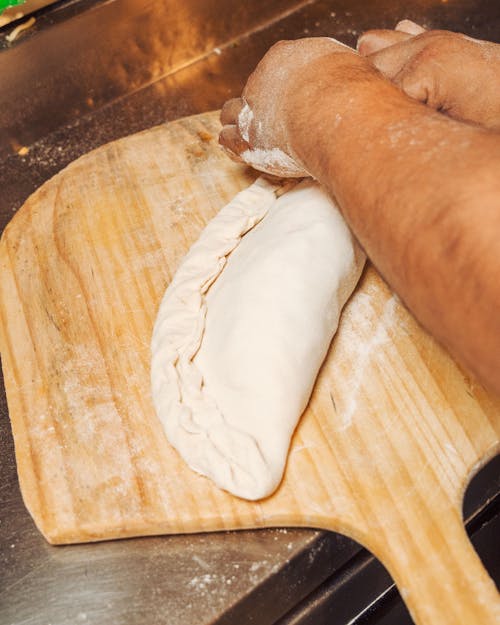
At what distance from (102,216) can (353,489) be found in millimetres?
679

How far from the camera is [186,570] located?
2.96 ft

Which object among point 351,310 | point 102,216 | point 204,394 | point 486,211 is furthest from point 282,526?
point 102,216

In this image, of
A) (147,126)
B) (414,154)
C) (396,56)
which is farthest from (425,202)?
(147,126)

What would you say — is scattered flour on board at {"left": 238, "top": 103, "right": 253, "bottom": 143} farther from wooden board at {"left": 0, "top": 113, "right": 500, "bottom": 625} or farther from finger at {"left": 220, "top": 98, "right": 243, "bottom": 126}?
wooden board at {"left": 0, "top": 113, "right": 500, "bottom": 625}

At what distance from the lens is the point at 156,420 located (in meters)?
1.00

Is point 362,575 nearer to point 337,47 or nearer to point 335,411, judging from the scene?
point 335,411

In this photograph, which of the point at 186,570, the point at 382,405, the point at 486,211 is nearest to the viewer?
the point at 486,211

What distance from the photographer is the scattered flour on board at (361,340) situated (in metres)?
1.01

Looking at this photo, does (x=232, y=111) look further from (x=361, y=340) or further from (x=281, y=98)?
(x=361, y=340)

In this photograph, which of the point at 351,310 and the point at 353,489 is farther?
the point at 351,310

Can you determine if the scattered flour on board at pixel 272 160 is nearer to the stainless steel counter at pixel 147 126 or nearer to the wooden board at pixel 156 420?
the wooden board at pixel 156 420

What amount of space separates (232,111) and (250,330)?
0.39 meters

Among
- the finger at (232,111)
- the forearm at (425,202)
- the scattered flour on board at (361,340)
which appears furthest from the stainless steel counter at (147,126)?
the finger at (232,111)

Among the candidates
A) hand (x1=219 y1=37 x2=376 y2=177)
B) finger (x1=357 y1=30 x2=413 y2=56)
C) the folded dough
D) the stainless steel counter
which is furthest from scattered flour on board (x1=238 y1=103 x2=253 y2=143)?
the stainless steel counter
